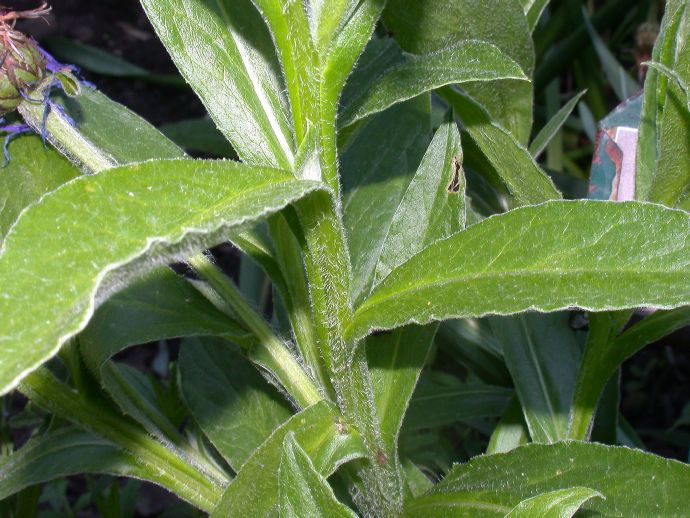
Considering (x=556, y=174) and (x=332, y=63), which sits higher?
(x=332, y=63)

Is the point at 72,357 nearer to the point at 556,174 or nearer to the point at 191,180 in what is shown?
the point at 191,180

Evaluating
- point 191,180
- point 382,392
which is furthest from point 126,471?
point 191,180

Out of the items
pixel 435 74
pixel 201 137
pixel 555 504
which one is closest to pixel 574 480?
pixel 555 504

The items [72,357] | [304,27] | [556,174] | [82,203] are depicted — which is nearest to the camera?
[82,203]

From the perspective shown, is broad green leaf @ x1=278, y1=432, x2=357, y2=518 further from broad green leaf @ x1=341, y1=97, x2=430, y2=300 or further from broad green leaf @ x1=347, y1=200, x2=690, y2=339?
broad green leaf @ x1=341, y1=97, x2=430, y2=300

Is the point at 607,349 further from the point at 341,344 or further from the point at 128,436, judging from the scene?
the point at 128,436

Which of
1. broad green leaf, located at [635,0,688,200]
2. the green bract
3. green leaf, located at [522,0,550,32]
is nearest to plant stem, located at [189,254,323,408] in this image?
the green bract
